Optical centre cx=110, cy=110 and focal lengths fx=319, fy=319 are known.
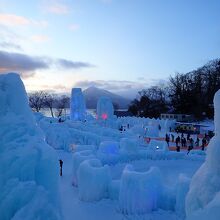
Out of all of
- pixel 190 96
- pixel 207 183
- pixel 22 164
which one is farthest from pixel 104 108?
pixel 22 164

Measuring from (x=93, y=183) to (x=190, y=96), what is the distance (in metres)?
40.2

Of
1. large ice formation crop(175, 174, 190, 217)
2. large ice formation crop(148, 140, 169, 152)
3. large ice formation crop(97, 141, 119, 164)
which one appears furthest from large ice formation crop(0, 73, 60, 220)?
large ice formation crop(148, 140, 169, 152)

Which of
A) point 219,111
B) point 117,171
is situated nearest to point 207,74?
point 117,171

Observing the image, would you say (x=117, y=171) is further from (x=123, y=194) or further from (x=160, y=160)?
(x=123, y=194)

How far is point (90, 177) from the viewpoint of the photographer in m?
12.5

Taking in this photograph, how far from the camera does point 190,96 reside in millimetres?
50031

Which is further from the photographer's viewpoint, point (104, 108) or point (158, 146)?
point (104, 108)

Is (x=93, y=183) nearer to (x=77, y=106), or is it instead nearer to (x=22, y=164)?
(x=22, y=164)

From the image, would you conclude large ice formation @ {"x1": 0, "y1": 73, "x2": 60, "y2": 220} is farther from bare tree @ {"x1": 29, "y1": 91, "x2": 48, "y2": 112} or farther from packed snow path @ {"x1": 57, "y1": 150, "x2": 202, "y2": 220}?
bare tree @ {"x1": 29, "y1": 91, "x2": 48, "y2": 112}

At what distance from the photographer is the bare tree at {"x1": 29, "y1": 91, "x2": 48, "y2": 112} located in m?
56.2

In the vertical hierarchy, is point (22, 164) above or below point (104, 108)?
below

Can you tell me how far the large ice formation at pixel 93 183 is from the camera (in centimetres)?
1233

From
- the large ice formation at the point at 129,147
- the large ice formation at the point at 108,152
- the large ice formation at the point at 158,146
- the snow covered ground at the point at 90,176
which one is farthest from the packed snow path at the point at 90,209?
the large ice formation at the point at 158,146

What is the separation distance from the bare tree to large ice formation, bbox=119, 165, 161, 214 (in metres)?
45.9
